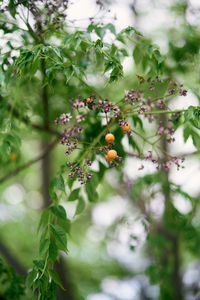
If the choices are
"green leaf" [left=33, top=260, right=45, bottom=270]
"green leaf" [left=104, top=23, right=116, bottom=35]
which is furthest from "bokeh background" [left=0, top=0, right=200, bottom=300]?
"green leaf" [left=33, top=260, right=45, bottom=270]

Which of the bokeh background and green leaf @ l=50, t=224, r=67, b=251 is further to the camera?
the bokeh background

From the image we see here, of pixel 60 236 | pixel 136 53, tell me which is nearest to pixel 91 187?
pixel 60 236

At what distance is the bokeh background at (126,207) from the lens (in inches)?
104

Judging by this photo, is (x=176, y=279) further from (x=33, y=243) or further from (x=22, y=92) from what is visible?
(x=22, y=92)

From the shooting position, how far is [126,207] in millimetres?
5762

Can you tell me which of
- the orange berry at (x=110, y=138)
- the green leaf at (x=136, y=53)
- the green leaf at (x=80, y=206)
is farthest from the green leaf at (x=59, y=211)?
the green leaf at (x=136, y=53)

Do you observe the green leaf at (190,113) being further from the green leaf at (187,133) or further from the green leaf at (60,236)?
the green leaf at (60,236)

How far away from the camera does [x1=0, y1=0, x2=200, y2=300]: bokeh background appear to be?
2654mm

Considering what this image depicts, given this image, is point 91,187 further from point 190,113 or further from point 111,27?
point 111,27

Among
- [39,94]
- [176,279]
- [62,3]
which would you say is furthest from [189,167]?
[62,3]

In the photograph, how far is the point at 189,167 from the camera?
3.74 metres

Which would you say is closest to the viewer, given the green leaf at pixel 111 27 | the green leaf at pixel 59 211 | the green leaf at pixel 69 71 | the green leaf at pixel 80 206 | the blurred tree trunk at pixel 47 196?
the green leaf at pixel 69 71

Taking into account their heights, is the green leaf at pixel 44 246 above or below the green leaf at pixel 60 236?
below

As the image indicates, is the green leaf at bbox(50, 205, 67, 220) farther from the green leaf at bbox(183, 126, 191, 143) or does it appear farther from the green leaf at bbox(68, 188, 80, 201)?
the green leaf at bbox(183, 126, 191, 143)
